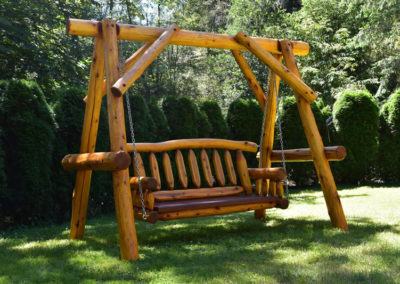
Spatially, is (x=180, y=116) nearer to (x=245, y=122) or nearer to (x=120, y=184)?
(x=245, y=122)

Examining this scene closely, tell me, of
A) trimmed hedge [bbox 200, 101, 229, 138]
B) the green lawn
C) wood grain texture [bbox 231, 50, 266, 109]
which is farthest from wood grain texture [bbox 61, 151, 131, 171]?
trimmed hedge [bbox 200, 101, 229, 138]

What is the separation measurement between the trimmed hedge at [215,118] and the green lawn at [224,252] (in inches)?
128

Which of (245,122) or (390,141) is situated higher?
(245,122)

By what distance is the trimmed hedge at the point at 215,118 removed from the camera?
8938 mm

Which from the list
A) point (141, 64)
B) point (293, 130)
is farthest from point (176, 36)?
point (293, 130)

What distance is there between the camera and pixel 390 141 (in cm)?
977

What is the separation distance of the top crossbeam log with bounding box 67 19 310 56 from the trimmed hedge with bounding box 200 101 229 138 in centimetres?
356

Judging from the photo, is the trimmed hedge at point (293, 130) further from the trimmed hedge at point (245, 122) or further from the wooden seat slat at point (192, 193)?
the wooden seat slat at point (192, 193)

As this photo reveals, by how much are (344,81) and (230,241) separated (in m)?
13.6

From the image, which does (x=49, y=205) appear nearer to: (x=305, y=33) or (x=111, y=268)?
(x=111, y=268)

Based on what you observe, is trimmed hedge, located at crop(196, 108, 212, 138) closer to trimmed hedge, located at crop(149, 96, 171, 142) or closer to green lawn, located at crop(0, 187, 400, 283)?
trimmed hedge, located at crop(149, 96, 171, 142)

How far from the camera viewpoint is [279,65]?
4.98 meters

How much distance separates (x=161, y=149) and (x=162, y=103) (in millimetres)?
3346

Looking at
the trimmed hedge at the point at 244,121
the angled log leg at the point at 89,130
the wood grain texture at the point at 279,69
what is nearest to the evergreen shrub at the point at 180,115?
the trimmed hedge at the point at 244,121
